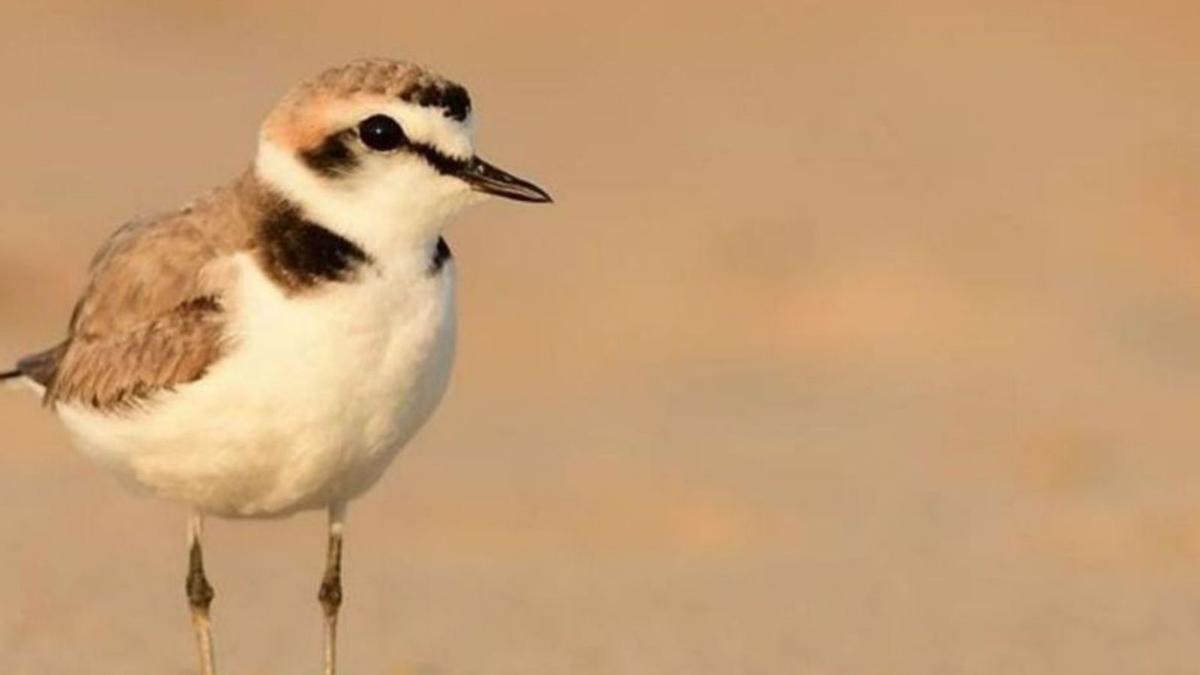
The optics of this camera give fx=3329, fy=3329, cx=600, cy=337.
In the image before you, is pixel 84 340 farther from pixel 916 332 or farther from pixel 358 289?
pixel 916 332

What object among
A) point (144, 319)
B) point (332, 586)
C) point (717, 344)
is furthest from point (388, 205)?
point (717, 344)

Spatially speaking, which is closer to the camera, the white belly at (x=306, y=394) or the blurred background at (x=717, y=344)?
the white belly at (x=306, y=394)

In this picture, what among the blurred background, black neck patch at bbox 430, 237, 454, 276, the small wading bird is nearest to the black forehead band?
the small wading bird

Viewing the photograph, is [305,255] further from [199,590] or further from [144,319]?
[199,590]

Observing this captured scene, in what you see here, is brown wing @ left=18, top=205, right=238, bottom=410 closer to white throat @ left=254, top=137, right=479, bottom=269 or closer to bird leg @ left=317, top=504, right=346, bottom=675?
white throat @ left=254, top=137, right=479, bottom=269

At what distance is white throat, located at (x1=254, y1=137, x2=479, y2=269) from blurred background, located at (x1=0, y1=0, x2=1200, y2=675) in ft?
5.29

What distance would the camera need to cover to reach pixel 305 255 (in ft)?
20.8

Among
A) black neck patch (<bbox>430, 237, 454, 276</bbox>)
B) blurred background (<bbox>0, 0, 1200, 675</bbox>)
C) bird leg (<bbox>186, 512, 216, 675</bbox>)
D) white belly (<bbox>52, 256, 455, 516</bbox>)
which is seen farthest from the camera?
blurred background (<bbox>0, 0, 1200, 675</bbox>)

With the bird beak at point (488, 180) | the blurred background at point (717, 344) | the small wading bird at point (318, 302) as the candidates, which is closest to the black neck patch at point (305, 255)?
the small wading bird at point (318, 302)


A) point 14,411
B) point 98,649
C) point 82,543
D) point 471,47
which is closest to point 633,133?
point 471,47

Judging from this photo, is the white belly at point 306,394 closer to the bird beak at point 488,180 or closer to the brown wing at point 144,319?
the brown wing at point 144,319

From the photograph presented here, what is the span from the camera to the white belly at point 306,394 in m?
6.30

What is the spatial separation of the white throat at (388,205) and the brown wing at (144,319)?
265mm

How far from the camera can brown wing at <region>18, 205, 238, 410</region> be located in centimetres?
646
